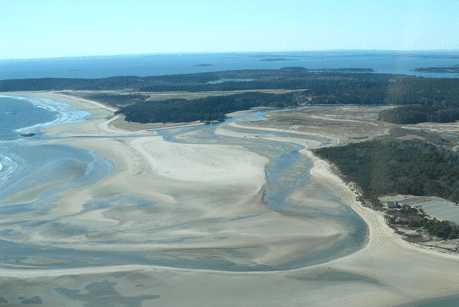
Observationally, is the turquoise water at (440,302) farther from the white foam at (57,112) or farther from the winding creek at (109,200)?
the white foam at (57,112)

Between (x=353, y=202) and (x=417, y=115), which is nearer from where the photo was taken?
(x=353, y=202)

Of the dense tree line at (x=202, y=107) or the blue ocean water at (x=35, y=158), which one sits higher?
the dense tree line at (x=202, y=107)

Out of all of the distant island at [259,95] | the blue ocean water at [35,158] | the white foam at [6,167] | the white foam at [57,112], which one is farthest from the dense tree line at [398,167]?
the white foam at [57,112]

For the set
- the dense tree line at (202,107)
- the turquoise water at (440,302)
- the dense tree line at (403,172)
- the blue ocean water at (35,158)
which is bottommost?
the turquoise water at (440,302)

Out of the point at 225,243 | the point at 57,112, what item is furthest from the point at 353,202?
the point at 57,112

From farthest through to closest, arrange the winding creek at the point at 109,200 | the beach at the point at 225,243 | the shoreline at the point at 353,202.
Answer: the shoreline at the point at 353,202, the winding creek at the point at 109,200, the beach at the point at 225,243

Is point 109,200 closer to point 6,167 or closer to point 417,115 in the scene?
point 6,167

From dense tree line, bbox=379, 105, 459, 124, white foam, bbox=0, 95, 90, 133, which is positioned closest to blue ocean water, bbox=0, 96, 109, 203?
white foam, bbox=0, 95, 90, 133

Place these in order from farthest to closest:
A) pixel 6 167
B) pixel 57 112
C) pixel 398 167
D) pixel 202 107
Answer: pixel 57 112
pixel 202 107
pixel 6 167
pixel 398 167

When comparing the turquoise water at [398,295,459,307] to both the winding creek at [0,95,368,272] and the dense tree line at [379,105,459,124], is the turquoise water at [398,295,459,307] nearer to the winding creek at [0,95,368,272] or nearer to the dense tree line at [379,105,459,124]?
the winding creek at [0,95,368,272]
